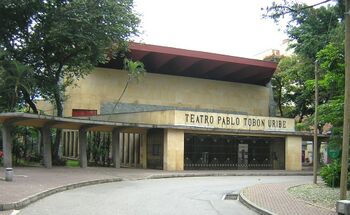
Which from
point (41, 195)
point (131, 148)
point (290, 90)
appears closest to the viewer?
point (41, 195)

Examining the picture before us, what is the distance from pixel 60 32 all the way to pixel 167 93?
18.5 meters

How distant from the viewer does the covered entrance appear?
38156mm

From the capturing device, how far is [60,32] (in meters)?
29.3

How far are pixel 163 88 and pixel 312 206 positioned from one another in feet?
106

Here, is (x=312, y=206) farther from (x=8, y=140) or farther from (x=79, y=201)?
(x=8, y=140)

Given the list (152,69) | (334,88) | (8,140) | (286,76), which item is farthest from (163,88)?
(334,88)

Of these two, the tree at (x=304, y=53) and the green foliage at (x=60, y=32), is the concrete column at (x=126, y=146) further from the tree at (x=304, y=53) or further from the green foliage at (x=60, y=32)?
the tree at (x=304, y=53)

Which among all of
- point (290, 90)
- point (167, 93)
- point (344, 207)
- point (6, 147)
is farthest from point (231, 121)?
point (344, 207)

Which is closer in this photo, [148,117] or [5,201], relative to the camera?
[5,201]

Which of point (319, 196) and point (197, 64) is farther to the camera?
point (197, 64)

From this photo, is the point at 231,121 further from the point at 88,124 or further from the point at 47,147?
the point at 47,147

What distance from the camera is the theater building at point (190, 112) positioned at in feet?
121

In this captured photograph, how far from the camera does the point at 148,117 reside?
124ft

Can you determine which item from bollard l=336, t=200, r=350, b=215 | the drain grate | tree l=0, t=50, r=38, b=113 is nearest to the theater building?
tree l=0, t=50, r=38, b=113
